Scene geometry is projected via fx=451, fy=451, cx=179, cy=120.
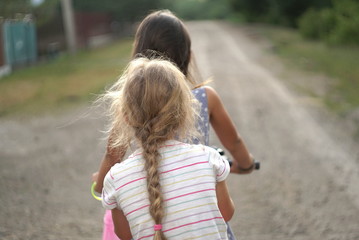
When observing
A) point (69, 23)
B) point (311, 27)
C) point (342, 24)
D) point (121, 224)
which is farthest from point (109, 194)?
point (69, 23)

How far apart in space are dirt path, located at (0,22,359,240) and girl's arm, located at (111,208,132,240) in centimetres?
94

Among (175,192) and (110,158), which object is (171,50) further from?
(175,192)

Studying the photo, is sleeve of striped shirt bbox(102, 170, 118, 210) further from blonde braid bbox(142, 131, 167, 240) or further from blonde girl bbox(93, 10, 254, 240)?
blonde girl bbox(93, 10, 254, 240)

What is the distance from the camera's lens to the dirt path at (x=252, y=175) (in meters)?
3.52

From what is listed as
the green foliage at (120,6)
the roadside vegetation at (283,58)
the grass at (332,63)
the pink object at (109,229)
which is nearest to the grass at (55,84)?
the roadside vegetation at (283,58)

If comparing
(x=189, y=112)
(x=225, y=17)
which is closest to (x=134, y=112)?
(x=189, y=112)

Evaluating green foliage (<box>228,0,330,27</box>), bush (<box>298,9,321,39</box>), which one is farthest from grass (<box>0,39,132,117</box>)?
green foliage (<box>228,0,330,27</box>)

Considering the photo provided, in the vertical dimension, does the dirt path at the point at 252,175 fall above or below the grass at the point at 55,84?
above

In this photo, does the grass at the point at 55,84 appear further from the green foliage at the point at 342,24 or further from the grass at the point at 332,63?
the green foliage at the point at 342,24

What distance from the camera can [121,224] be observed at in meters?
1.48

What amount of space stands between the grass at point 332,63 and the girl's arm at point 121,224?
6007mm

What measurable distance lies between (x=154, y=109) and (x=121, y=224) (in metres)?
0.40

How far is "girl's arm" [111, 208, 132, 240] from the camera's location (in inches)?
57.8

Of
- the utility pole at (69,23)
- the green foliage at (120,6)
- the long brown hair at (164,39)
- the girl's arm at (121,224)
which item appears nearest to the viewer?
the girl's arm at (121,224)
